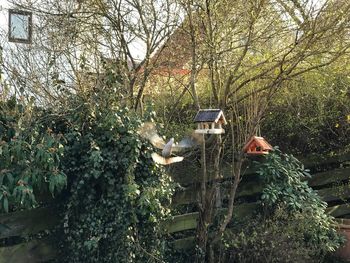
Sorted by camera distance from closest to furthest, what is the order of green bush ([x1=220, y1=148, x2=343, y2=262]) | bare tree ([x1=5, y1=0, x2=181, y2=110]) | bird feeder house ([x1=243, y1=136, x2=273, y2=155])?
bare tree ([x1=5, y1=0, x2=181, y2=110])
bird feeder house ([x1=243, y1=136, x2=273, y2=155])
green bush ([x1=220, y1=148, x2=343, y2=262])

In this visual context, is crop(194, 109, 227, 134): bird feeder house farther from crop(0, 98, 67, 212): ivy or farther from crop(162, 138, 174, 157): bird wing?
crop(0, 98, 67, 212): ivy

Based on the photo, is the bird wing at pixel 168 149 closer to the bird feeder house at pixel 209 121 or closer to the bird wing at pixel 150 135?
the bird wing at pixel 150 135

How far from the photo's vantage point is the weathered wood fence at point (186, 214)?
13.9 ft

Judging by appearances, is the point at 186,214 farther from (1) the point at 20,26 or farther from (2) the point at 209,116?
(1) the point at 20,26

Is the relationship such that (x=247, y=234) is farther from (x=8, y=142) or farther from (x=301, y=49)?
(x=8, y=142)

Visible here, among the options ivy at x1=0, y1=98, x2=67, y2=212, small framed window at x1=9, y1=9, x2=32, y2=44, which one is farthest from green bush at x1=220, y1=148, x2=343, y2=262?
small framed window at x1=9, y1=9, x2=32, y2=44

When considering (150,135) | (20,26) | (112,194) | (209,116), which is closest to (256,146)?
(209,116)

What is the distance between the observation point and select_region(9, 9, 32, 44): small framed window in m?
4.86

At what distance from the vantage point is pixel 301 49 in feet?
15.7

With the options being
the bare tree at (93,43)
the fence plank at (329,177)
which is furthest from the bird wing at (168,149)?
the fence plank at (329,177)

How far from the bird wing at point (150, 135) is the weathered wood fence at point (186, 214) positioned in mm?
819

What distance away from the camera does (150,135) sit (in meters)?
4.49

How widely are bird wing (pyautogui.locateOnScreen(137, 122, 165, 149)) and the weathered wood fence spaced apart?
2.69 feet

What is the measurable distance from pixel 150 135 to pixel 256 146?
3.84 ft
